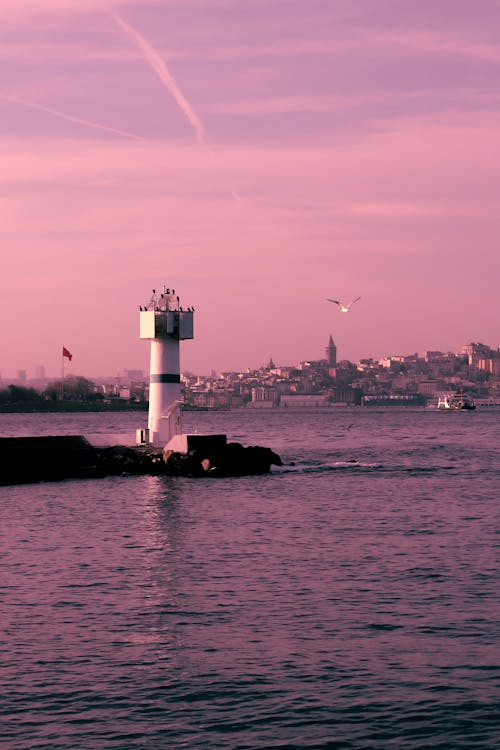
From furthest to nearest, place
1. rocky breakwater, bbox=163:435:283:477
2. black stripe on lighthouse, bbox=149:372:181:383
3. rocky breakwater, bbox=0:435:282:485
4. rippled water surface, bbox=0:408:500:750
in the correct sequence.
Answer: black stripe on lighthouse, bbox=149:372:181:383 → rocky breakwater, bbox=163:435:283:477 → rocky breakwater, bbox=0:435:282:485 → rippled water surface, bbox=0:408:500:750

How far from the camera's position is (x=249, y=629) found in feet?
71.4

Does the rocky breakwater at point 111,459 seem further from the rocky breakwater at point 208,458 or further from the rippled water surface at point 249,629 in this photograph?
the rippled water surface at point 249,629

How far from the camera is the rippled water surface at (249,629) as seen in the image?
16.2 meters

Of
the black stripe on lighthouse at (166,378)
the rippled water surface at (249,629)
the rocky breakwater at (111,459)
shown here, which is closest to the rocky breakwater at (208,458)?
the rocky breakwater at (111,459)

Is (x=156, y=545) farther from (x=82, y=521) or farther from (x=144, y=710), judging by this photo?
(x=144, y=710)

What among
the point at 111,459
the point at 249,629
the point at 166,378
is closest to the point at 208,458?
the point at 166,378

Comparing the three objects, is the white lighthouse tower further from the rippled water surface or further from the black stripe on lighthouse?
the rippled water surface

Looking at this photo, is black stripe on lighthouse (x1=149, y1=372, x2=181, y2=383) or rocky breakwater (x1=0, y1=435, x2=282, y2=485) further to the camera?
black stripe on lighthouse (x1=149, y1=372, x2=181, y2=383)

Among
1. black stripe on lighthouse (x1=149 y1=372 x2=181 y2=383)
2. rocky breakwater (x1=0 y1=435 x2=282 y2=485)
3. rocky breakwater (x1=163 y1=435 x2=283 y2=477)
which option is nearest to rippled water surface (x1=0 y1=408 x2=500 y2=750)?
rocky breakwater (x1=163 y1=435 x2=283 y2=477)

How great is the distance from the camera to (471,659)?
63.7ft

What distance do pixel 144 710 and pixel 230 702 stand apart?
1.36 metres

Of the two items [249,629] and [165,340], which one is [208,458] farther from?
[249,629]

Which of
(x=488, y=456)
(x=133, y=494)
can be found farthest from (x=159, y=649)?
(x=488, y=456)

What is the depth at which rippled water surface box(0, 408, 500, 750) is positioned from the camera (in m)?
16.2
